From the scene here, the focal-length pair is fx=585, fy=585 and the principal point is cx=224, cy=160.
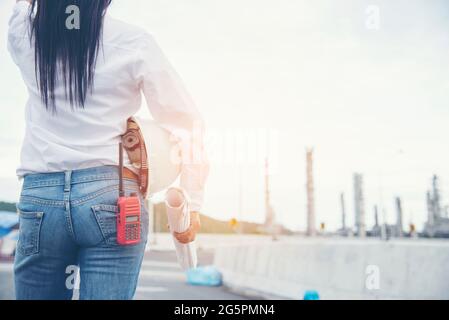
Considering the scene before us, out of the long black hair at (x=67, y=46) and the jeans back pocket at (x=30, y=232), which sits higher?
the long black hair at (x=67, y=46)

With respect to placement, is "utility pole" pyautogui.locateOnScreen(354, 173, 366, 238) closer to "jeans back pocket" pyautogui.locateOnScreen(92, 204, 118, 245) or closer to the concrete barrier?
the concrete barrier

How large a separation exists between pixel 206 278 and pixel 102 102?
7364 millimetres

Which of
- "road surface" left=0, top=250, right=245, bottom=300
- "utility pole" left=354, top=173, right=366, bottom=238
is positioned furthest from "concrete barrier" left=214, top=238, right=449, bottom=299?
"utility pole" left=354, top=173, right=366, bottom=238

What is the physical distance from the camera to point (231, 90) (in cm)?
376

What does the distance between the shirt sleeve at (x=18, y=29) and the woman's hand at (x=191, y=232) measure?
674 millimetres

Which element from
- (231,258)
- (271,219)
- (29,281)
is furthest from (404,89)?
(271,219)

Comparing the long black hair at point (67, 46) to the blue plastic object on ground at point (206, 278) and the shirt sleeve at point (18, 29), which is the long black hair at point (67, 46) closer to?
the shirt sleeve at point (18, 29)

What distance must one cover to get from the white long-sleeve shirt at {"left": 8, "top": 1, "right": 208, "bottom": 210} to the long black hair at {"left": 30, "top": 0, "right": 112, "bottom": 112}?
2 centimetres

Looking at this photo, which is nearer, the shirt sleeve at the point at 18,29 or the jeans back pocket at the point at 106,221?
the jeans back pocket at the point at 106,221

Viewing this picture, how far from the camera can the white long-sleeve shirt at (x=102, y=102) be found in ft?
4.89

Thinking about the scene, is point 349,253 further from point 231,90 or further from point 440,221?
point 440,221

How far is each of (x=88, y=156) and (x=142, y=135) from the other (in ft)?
0.51

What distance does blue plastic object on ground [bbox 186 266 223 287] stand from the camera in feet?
28.0

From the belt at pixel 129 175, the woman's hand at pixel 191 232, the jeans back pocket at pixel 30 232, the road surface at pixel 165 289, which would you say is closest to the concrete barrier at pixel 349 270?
the road surface at pixel 165 289
